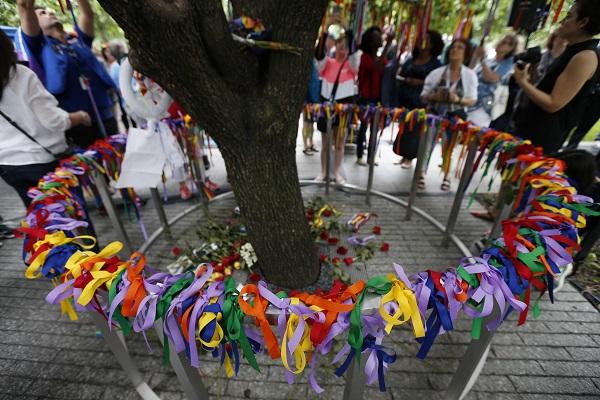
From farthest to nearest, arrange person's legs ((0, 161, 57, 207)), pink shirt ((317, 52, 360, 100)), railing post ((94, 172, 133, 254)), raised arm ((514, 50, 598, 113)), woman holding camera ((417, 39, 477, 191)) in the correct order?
pink shirt ((317, 52, 360, 100)), woman holding camera ((417, 39, 477, 191)), railing post ((94, 172, 133, 254)), person's legs ((0, 161, 57, 207)), raised arm ((514, 50, 598, 113))

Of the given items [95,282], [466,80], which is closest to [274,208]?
[95,282]

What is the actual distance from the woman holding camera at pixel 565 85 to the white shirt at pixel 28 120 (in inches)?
146

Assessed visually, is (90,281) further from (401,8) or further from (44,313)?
(401,8)

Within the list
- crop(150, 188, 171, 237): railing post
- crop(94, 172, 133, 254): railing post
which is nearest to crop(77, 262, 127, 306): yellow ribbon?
crop(94, 172, 133, 254): railing post

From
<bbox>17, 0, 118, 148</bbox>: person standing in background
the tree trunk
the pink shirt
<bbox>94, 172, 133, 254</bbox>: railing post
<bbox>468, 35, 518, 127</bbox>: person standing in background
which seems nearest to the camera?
the tree trunk

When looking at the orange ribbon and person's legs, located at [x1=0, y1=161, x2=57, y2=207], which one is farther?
person's legs, located at [x1=0, y1=161, x2=57, y2=207]

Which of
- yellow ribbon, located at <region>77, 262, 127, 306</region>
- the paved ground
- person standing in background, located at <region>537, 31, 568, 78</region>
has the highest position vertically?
person standing in background, located at <region>537, 31, 568, 78</region>

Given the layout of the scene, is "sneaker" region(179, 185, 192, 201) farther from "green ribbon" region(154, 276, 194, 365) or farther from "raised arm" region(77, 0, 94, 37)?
"green ribbon" region(154, 276, 194, 365)

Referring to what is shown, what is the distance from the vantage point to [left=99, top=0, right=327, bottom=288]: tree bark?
3.70ft

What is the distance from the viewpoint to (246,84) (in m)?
1.47

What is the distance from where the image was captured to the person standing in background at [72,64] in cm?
262

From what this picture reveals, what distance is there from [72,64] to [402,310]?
3.83m

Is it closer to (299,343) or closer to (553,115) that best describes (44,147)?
(299,343)

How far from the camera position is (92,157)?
83.9 inches
